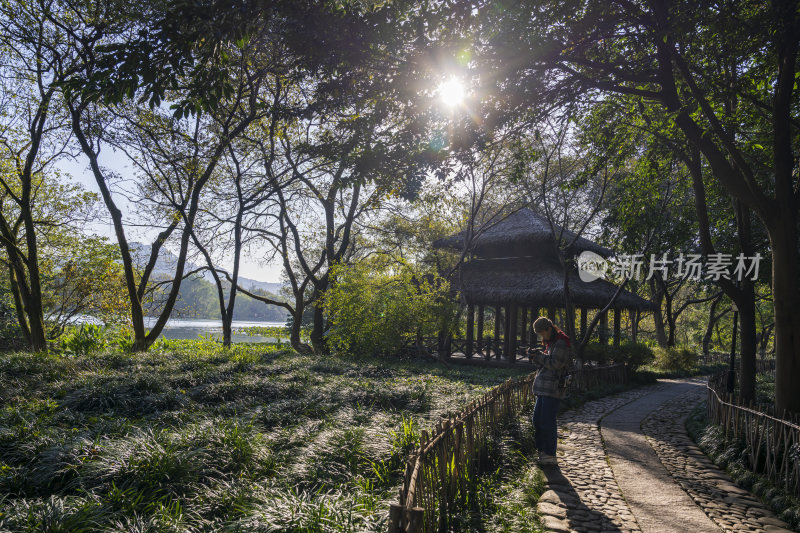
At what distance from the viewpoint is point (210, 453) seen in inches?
181

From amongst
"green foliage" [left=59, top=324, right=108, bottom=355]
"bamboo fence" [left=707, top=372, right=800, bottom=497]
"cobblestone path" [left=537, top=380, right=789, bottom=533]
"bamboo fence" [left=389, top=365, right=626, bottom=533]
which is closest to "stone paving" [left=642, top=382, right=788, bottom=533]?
"cobblestone path" [left=537, top=380, right=789, bottom=533]

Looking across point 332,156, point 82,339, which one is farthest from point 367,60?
point 82,339

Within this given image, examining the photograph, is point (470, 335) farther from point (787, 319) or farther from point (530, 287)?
point (787, 319)

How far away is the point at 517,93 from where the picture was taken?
684cm

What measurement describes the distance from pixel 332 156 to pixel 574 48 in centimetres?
380

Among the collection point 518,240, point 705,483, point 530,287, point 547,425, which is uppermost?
point 518,240

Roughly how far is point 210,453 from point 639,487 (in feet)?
14.8

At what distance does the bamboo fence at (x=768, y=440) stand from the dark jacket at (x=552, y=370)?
235 cm

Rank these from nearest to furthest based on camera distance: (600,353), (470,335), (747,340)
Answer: (747,340) < (600,353) < (470,335)

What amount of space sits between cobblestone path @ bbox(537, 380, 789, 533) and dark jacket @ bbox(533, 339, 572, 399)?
92 cm

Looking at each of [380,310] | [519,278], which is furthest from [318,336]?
[519,278]

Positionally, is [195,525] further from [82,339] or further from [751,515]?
[82,339]

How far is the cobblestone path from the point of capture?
429cm

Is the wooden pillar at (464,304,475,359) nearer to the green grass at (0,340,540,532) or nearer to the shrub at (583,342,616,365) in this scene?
the shrub at (583,342,616,365)
